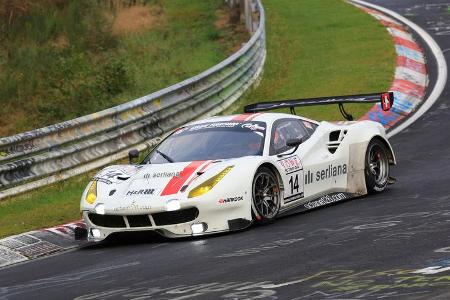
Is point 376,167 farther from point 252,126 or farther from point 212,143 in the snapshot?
point 212,143

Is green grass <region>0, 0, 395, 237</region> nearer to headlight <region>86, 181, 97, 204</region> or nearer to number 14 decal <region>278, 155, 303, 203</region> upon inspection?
headlight <region>86, 181, 97, 204</region>

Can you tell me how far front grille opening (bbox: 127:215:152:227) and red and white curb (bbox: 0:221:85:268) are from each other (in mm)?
913

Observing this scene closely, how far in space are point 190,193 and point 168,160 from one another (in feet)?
3.80

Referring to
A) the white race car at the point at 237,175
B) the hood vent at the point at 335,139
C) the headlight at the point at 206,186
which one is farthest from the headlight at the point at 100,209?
the hood vent at the point at 335,139

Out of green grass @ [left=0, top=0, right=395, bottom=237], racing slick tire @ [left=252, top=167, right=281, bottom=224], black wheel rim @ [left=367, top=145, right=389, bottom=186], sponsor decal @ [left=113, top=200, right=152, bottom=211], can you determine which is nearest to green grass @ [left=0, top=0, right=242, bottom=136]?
green grass @ [left=0, top=0, right=395, bottom=237]

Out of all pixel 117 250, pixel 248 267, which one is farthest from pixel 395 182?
pixel 248 267

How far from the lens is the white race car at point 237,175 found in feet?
33.6

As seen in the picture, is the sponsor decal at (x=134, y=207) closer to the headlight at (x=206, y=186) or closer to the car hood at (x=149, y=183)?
the car hood at (x=149, y=183)

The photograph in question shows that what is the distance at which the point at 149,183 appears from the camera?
10578mm

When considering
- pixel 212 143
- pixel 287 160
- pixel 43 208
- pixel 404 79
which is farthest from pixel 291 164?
pixel 404 79

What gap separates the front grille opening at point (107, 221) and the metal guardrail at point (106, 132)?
346 cm

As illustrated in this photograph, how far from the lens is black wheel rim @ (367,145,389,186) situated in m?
12.7

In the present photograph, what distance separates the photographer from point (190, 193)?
1026 cm

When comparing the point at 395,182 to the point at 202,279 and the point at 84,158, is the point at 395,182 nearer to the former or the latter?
the point at 84,158
